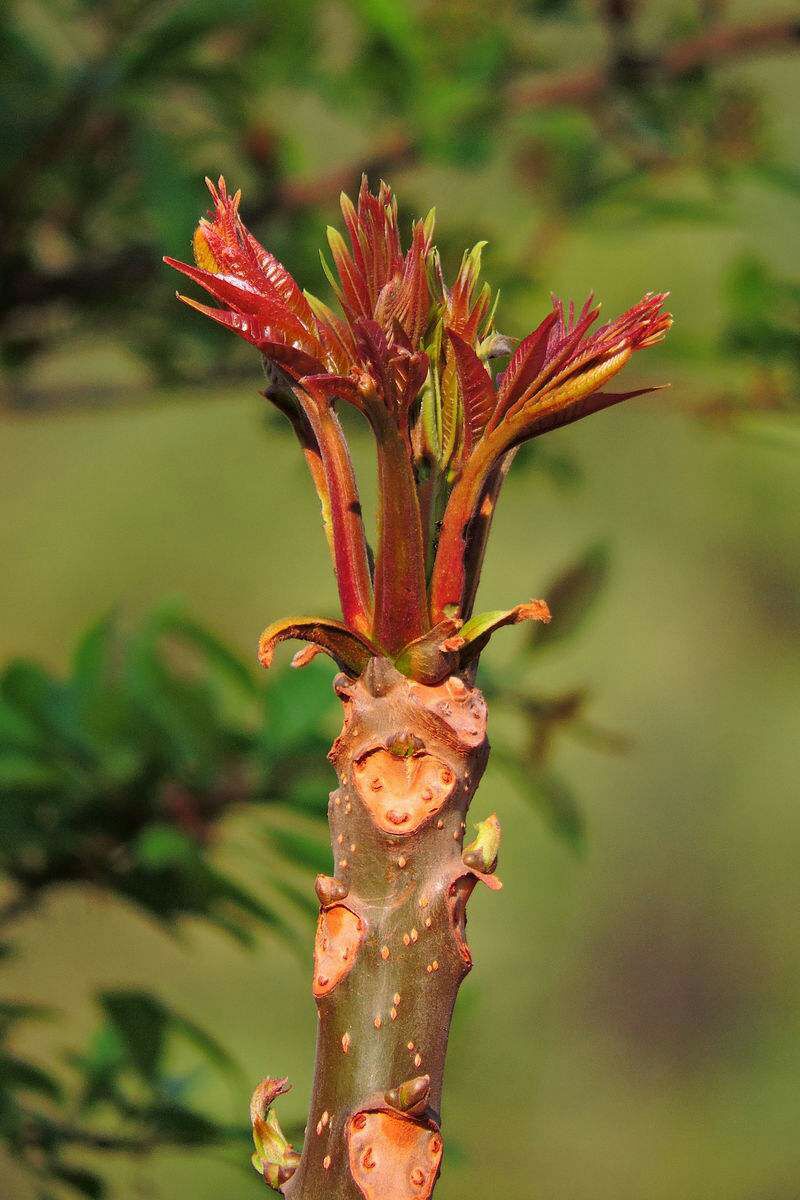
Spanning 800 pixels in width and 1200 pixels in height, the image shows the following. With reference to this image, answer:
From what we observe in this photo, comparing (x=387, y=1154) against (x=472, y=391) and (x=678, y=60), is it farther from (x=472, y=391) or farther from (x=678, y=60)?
(x=678, y=60)

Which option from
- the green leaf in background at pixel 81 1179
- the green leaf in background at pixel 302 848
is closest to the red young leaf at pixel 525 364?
the green leaf in background at pixel 302 848

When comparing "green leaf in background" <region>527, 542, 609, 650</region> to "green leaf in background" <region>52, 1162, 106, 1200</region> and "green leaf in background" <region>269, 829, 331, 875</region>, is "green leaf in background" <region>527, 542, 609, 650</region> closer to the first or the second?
"green leaf in background" <region>269, 829, 331, 875</region>

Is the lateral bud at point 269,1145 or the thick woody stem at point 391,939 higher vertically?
the thick woody stem at point 391,939

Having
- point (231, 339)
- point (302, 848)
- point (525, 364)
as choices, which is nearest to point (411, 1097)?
point (525, 364)

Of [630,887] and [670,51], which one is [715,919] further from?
[670,51]

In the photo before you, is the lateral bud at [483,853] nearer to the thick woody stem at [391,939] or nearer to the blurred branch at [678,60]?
the thick woody stem at [391,939]

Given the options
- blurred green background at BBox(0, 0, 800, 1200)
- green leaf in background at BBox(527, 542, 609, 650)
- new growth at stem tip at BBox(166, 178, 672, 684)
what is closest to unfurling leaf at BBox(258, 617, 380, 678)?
new growth at stem tip at BBox(166, 178, 672, 684)
